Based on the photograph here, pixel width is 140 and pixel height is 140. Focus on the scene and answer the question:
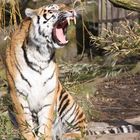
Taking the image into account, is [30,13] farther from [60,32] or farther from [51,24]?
[60,32]

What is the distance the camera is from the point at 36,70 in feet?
18.6

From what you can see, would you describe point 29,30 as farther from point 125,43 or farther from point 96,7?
point 96,7

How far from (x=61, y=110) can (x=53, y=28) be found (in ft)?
3.25

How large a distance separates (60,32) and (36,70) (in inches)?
Result: 17.6

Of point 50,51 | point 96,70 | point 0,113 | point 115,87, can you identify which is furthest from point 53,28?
point 96,70

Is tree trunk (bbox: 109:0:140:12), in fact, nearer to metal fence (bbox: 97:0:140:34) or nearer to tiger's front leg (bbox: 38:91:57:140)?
tiger's front leg (bbox: 38:91:57:140)

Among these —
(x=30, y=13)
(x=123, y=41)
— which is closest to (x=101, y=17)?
(x=123, y=41)

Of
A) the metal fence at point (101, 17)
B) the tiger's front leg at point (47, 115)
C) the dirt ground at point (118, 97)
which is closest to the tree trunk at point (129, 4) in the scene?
the tiger's front leg at point (47, 115)

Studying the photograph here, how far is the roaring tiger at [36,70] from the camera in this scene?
5.55 meters

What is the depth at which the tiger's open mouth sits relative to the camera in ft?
17.8

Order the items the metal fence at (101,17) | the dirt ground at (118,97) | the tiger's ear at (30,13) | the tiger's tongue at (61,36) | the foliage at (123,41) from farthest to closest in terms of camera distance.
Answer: the metal fence at (101,17) → the dirt ground at (118,97) → the foliage at (123,41) → the tiger's ear at (30,13) → the tiger's tongue at (61,36)

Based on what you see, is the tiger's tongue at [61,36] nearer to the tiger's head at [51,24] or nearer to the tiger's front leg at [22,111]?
the tiger's head at [51,24]

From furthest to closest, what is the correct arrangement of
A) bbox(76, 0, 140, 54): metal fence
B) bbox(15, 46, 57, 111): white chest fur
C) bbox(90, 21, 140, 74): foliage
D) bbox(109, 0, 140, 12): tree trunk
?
bbox(76, 0, 140, 54): metal fence → bbox(90, 21, 140, 74): foliage → bbox(15, 46, 57, 111): white chest fur → bbox(109, 0, 140, 12): tree trunk

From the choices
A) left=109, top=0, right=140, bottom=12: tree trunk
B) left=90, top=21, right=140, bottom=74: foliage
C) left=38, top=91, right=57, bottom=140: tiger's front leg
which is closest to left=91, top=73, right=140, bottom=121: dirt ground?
left=90, top=21, right=140, bottom=74: foliage
